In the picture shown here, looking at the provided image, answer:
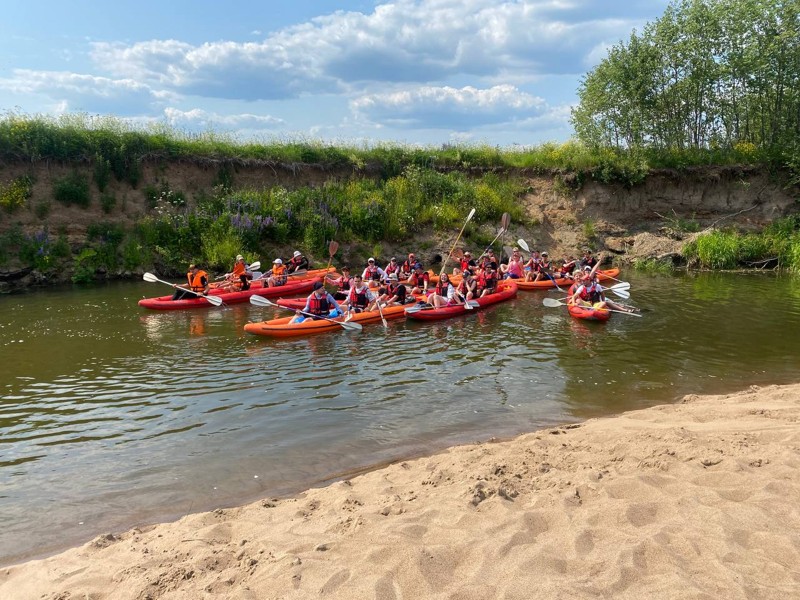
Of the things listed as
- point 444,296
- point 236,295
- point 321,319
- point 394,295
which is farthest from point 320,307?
point 236,295

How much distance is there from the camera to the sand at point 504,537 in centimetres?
323

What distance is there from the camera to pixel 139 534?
14.3ft

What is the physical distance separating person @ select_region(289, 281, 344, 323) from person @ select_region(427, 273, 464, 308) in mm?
2320

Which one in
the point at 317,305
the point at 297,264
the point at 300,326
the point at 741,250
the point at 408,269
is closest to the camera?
the point at 300,326

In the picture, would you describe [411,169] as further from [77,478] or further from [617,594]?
[617,594]

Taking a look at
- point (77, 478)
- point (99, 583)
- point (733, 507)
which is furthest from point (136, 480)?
point (733, 507)

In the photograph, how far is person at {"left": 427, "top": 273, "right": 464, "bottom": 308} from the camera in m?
13.4

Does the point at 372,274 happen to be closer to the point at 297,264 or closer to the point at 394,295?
the point at 394,295

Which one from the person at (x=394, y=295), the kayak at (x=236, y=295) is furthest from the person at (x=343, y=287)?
the person at (x=394, y=295)

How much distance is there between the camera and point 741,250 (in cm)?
2167

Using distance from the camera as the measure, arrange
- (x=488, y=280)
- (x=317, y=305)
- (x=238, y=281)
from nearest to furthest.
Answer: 1. (x=317, y=305)
2. (x=488, y=280)
3. (x=238, y=281)

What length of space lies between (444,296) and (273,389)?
6.35 m

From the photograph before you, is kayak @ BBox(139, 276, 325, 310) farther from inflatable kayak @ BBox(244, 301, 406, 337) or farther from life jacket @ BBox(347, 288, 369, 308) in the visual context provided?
inflatable kayak @ BBox(244, 301, 406, 337)

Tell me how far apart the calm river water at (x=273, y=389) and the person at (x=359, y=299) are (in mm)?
766
